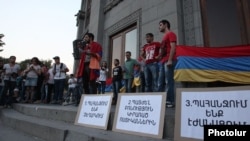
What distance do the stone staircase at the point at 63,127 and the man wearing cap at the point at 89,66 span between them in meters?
0.67

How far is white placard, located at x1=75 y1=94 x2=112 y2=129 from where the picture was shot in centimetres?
388

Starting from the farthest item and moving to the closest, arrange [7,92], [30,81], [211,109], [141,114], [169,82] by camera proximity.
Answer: [7,92], [30,81], [169,82], [141,114], [211,109]

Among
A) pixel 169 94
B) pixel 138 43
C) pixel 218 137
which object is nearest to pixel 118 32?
pixel 138 43

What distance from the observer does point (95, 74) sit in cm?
517

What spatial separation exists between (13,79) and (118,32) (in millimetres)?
5535

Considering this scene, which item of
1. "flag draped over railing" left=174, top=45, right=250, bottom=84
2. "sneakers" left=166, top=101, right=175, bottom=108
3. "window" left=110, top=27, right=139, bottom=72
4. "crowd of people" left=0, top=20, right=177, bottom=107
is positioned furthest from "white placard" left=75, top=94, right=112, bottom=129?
"window" left=110, top=27, right=139, bottom=72

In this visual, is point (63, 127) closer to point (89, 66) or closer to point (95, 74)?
point (95, 74)

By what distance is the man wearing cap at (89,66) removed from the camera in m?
5.16

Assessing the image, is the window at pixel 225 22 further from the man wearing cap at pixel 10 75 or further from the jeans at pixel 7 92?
the jeans at pixel 7 92

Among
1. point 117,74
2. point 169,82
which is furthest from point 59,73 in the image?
point 169,82

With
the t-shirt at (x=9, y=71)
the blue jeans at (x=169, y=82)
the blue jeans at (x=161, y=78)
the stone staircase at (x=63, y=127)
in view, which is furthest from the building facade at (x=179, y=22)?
the t-shirt at (x=9, y=71)

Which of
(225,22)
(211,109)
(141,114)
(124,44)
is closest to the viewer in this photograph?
(211,109)

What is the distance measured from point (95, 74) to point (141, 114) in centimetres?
218

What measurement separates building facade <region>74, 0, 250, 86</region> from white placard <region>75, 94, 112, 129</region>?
1635 millimetres
